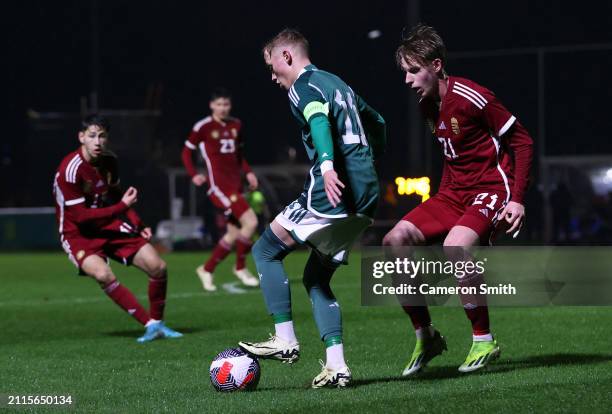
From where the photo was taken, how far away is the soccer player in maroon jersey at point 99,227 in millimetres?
9484

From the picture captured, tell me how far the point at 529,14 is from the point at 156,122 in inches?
626

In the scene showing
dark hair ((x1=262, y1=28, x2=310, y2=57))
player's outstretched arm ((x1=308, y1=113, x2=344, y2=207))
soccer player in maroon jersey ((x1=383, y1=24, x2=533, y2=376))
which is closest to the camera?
player's outstretched arm ((x1=308, y1=113, x2=344, y2=207))

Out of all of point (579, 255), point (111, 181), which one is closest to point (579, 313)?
point (111, 181)

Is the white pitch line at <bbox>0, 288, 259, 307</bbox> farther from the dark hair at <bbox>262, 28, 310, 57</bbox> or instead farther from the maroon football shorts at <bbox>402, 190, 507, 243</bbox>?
the dark hair at <bbox>262, 28, 310, 57</bbox>

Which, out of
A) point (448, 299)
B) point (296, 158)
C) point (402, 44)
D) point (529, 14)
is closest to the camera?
point (402, 44)

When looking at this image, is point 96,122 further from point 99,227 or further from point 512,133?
point 512,133

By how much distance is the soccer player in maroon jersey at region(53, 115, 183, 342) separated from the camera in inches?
373

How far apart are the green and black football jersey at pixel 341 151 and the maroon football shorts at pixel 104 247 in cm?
357

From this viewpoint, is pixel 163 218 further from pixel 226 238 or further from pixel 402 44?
pixel 402 44

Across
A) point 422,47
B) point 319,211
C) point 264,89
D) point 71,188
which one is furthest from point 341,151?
point 264,89

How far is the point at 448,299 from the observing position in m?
11.6

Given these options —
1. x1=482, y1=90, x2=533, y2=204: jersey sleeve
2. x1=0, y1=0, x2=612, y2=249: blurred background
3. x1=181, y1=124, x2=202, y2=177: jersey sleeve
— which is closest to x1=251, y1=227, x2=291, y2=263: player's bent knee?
x1=482, y1=90, x2=533, y2=204: jersey sleeve

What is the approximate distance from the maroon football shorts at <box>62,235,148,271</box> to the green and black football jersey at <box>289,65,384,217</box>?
3.57 metres

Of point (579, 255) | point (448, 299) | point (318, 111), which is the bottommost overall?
point (579, 255)
